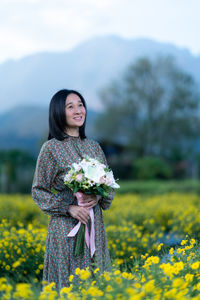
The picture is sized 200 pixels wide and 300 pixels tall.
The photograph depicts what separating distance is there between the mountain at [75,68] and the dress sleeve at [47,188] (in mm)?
55119

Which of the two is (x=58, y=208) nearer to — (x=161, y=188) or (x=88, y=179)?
(x=88, y=179)

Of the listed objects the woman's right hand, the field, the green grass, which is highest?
the woman's right hand

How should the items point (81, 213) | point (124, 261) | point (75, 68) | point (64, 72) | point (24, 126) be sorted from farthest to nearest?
point (64, 72)
point (75, 68)
point (24, 126)
point (124, 261)
point (81, 213)

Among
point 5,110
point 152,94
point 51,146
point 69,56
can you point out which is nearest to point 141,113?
point 152,94

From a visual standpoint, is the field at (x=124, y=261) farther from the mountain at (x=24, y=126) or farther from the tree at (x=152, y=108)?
the mountain at (x=24, y=126)

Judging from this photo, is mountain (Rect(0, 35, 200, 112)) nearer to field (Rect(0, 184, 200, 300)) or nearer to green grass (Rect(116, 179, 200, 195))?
green grass (Rect(116, 179, 200, 195))

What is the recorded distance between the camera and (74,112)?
2.57 metres

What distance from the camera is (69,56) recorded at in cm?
6862

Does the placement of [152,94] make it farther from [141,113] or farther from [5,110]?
[5,110]

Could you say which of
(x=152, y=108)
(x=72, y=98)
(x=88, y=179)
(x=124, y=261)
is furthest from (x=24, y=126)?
(x=88, y=179)

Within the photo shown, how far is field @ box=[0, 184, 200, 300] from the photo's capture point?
1708 mm

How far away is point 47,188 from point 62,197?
11cm

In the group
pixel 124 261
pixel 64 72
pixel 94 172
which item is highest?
pixel 64 72

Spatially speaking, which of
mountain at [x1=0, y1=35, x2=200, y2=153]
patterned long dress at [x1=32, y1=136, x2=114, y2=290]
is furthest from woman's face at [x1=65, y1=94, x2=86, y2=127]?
mountain at [x1=0, y1=35, x2=200, y2=153]
